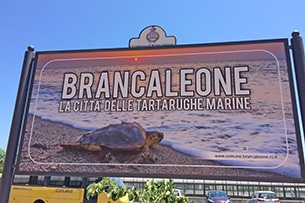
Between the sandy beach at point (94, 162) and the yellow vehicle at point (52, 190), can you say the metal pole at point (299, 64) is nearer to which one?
the sandy beach at point (94, 162)

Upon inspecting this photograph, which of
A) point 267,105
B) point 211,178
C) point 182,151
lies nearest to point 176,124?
point 182,151

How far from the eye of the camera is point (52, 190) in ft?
39.7

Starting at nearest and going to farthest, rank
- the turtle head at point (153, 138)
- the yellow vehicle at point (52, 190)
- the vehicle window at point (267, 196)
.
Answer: the turtle head at point (153, 138)
the yellow vehicle at point (52, 190)
the vehicle window at point (267, 196)

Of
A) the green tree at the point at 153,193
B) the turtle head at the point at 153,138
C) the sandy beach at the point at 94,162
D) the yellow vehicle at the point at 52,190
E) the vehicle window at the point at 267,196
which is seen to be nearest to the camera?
the sandy beach at the point at 94,162

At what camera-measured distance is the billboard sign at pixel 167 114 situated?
3.03m

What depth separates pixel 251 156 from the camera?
2967 mm

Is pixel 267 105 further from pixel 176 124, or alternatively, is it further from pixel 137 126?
pixel 137 126

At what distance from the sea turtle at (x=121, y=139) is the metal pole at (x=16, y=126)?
848 millimetres

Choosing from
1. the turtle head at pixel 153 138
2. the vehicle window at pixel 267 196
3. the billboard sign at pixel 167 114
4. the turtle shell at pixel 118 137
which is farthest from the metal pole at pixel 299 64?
the vehicle window at pixel 267 196

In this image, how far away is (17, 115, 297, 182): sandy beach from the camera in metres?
3.00

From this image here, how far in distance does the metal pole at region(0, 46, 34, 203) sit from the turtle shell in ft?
2.82

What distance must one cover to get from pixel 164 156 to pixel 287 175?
1320 mm

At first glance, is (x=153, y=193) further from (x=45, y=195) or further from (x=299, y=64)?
(x=45, y=195)

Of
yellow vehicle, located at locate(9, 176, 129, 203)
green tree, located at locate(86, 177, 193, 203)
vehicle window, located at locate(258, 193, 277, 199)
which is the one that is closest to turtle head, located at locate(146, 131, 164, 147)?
green tree, located at locate(86, 177, 193, 203)
